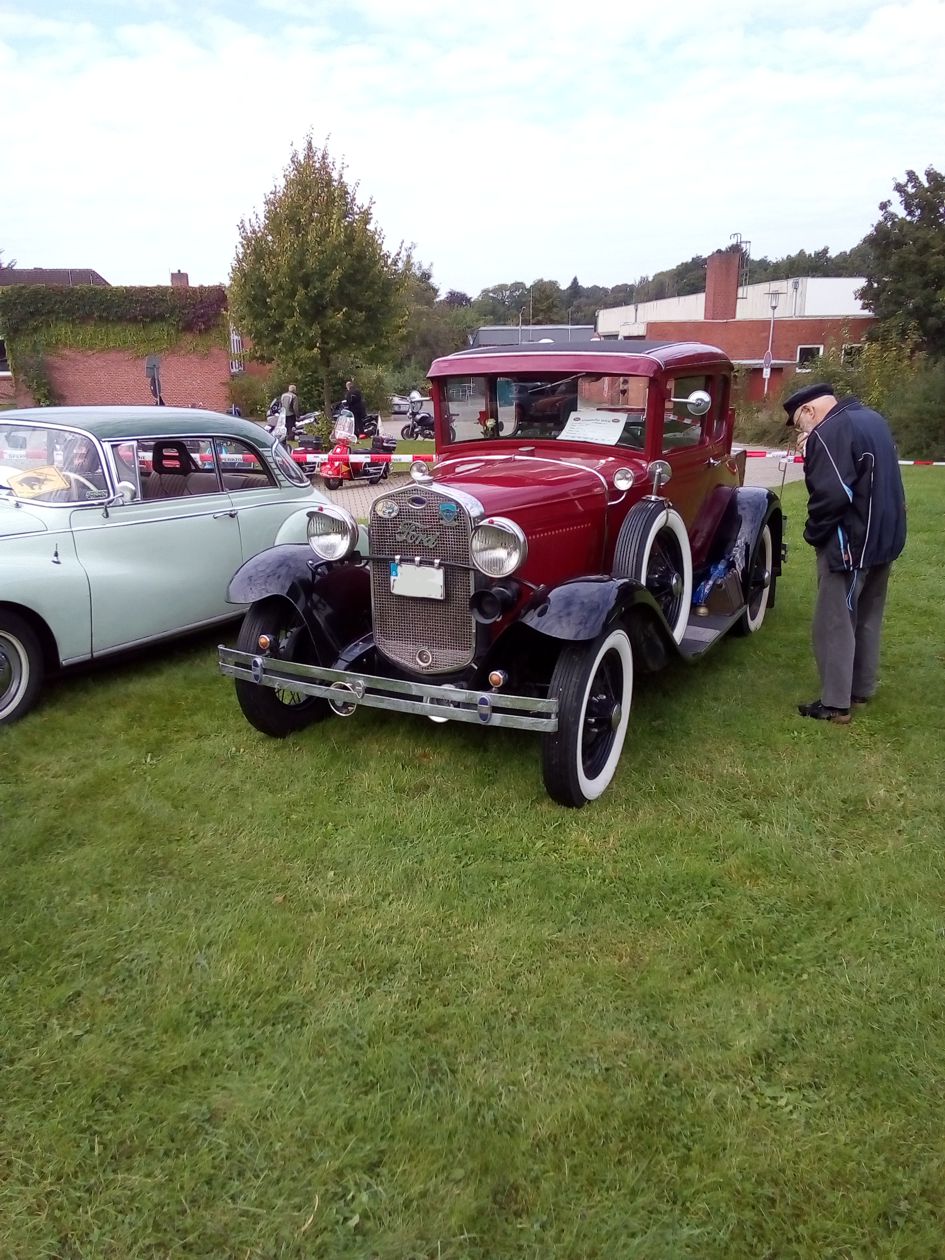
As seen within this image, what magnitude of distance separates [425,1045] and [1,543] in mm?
3531

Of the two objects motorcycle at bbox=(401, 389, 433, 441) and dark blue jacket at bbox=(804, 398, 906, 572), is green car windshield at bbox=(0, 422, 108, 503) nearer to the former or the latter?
dark blue jacket at bbox=(804, 398, 906, 572)

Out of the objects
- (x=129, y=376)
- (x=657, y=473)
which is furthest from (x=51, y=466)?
(x=129, y=376)

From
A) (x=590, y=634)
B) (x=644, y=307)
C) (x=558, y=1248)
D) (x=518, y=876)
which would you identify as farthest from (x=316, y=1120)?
(x=644, y=307)

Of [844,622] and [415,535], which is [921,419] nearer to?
[844,622]

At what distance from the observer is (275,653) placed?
4.26 m

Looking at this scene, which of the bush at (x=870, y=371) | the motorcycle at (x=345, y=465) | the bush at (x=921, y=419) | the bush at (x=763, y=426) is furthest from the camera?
the bush at (x=763, y=426)

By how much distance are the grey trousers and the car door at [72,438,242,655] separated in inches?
141

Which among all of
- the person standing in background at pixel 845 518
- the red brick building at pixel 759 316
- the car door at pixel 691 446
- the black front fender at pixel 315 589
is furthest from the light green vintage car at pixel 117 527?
the red brick building at pixel 759 316

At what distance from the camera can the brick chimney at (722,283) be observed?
3706cm

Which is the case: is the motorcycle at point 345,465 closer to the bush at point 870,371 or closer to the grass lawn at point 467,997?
the grass lawn at point 467,997

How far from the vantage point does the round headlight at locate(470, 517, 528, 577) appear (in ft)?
11.7

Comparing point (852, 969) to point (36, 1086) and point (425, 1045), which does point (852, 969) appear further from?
point (36, 1086)

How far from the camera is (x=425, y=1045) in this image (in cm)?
248

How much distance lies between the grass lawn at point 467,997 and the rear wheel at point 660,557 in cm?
76
